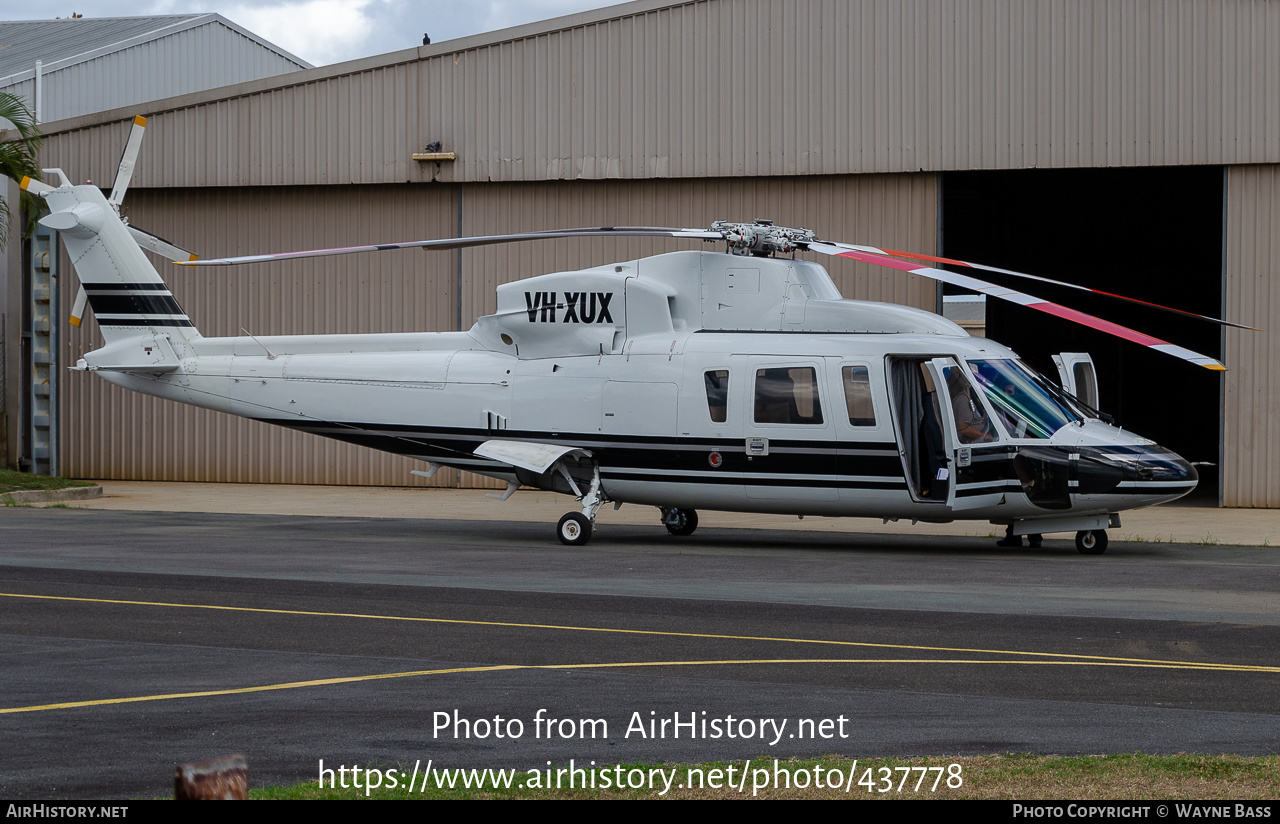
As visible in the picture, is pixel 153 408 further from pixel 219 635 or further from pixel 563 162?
pixel 219 635

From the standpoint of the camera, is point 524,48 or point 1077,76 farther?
point 524,48

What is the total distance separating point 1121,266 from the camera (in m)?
40.5

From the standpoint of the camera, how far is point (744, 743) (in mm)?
7113

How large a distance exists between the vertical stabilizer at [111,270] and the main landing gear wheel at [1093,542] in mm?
12286

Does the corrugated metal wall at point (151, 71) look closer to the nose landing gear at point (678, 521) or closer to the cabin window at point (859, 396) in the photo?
the nose landing gear at point (678, 521)

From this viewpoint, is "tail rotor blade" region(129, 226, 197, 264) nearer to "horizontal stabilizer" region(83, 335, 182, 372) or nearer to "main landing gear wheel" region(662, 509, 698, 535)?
"horizontal stabilizer" region(83, 335, 182, 372)

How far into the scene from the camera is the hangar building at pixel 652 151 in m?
23.8

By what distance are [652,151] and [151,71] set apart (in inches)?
774

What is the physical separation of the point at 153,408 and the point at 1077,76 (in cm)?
1928

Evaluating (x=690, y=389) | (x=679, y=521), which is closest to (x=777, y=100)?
(x=679, y=521)

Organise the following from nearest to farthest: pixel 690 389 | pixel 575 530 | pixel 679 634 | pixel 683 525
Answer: pixel 679 634 → pixel 690 389 → pixel 575 530 → pixel 683 525

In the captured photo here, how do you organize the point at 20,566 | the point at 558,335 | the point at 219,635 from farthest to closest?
the point at 558,335 → the point at 20,566 → the point at 219,635

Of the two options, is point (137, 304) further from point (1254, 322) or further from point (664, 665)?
point (1254, 322)
